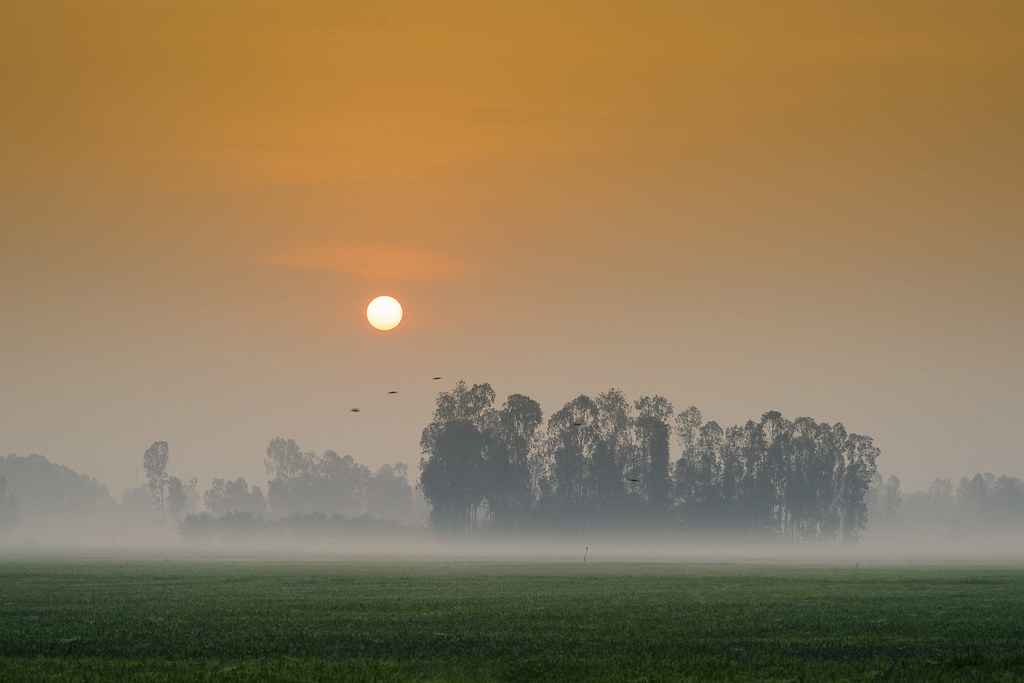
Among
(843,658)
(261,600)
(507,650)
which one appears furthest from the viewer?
(261,600)

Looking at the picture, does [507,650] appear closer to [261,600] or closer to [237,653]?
[237,653]

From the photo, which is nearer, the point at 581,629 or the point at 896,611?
the point at 581,629

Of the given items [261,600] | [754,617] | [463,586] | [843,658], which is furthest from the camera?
[463,586]

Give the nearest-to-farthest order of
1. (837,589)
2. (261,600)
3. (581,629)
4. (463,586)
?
(581,629), (261,600), (837,589), (463,586)

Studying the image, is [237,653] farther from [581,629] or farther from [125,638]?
[581,629]

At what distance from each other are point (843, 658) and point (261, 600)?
3127 cm

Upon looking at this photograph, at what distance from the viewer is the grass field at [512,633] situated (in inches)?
1102

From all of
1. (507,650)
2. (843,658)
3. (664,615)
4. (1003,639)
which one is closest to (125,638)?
(507,650)

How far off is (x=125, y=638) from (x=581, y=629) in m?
16.1

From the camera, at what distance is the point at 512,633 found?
35969 millimetres

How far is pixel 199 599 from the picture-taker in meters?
51.9

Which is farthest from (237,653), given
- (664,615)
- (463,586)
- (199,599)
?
(463,586)

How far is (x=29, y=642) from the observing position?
3341cm

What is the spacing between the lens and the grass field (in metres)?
28.0
